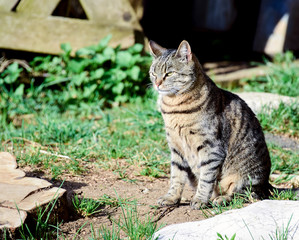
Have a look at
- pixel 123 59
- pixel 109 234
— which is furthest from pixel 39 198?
pixel 123 59

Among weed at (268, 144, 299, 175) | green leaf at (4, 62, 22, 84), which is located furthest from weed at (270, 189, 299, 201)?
green leaf at (4, 62, 22, 84)

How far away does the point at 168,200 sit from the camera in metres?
3.10

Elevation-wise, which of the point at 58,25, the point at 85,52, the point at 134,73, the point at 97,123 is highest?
the point at 58,25

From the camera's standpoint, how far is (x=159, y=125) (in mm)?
4707

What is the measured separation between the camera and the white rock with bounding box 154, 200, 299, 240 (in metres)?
2.33

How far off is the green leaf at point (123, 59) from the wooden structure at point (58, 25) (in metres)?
0.22

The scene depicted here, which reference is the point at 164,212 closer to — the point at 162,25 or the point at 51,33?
the point at 51,33

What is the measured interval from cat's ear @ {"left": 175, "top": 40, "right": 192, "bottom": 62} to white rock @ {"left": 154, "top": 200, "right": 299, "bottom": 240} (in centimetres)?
121

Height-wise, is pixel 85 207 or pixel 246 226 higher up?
pixel 246 226

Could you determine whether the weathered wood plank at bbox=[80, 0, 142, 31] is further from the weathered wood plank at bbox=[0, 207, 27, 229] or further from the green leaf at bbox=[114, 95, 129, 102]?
the weathered wood plank at bbox=[0, 207, 27, 229]

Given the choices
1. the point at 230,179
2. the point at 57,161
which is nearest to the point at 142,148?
the point at 57,161

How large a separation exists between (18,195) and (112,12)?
3.68 m

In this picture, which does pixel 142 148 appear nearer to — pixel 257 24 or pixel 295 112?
pixel 295 112

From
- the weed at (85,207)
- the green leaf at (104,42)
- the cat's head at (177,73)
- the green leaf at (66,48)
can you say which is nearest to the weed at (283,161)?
the cat's head at (177,73)
